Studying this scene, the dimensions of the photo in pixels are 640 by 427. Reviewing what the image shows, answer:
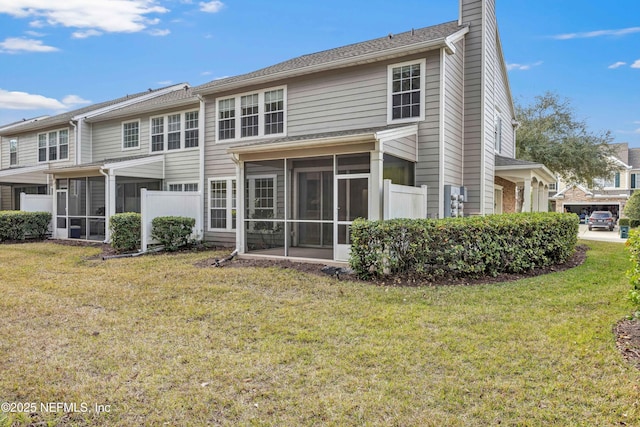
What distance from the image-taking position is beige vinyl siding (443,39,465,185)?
9695mm

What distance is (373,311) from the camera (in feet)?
17.5

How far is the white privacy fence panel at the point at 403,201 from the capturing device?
8.09 metres

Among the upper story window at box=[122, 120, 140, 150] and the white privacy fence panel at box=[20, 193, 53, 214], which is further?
the white privacy fence panel at box=[20, 193, 53, 214]

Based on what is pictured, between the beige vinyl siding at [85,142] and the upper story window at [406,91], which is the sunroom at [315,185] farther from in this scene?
the beige vinyl siding at [85,142]

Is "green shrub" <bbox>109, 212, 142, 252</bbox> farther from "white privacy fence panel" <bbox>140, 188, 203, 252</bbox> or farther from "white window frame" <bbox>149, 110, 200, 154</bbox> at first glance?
"white window frame" <bbox>149, 110, 200, 154</bbox>

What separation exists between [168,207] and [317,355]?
31.9 feet

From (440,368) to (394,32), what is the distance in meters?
11.8

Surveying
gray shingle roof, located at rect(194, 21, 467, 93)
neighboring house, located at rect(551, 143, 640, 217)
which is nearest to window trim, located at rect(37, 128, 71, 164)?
gray shingle roof, located at rect(194, 21, 467, 93)

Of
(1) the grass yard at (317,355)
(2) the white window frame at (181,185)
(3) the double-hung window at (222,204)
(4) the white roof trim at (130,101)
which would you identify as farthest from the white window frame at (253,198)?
(4) the white roof trim at (130,101)

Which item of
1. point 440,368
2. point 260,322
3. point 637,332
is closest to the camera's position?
point 440,368

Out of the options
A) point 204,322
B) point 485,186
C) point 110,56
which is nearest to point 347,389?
point 204,322

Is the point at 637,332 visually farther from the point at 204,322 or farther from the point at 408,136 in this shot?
the point at 408,136

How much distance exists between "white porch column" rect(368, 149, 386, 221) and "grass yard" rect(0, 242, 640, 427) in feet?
6.29

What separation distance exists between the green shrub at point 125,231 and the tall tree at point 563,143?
19807 millimetres
